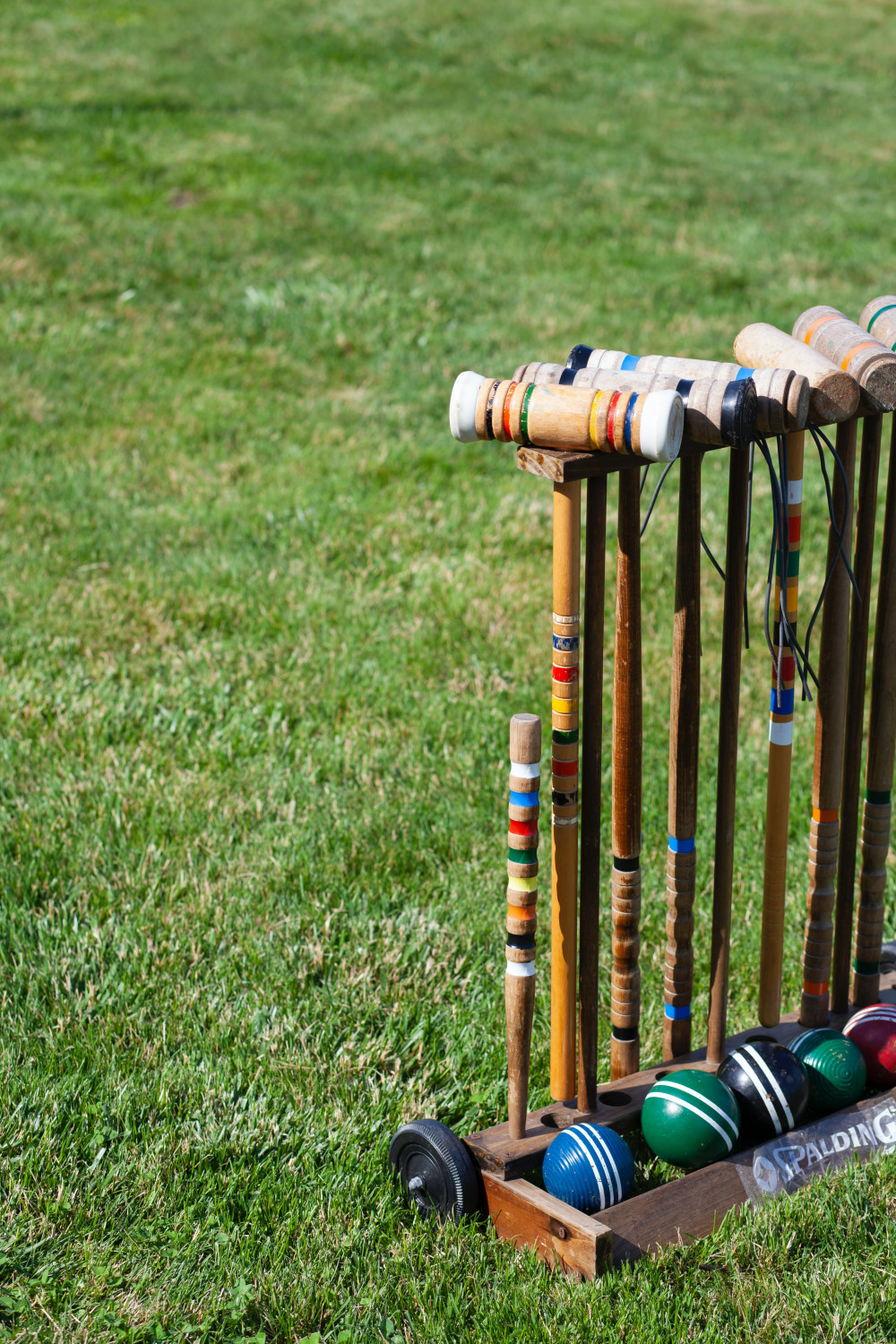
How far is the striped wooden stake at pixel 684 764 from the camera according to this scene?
8.91ft

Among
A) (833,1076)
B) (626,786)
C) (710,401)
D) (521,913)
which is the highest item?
(710,401)

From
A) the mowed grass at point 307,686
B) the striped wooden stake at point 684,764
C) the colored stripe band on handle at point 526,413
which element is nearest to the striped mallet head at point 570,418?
the colored stripe band on handle at point 526,413

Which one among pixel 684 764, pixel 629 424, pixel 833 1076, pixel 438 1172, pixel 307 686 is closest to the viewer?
pixel 629 424

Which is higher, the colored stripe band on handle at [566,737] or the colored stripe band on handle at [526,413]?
the colored stripe band on handle at [526,413]

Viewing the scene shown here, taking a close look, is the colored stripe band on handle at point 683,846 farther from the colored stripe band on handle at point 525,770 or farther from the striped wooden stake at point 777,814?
the colored stripe band on handle at point 525,770

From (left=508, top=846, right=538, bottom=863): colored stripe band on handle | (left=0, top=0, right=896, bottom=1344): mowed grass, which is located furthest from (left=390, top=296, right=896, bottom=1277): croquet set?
(left=0, top=0, right=896, bottom=1344): mowed grass

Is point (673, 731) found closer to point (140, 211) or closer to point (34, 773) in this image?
point (34, 773)

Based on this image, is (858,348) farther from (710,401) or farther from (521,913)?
(521,913)

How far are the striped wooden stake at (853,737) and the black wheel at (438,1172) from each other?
112cm

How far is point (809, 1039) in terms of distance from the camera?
10.3ft

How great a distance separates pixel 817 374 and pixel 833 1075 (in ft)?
5.23

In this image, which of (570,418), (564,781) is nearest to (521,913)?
(564,781)

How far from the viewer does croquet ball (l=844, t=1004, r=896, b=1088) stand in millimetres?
3143

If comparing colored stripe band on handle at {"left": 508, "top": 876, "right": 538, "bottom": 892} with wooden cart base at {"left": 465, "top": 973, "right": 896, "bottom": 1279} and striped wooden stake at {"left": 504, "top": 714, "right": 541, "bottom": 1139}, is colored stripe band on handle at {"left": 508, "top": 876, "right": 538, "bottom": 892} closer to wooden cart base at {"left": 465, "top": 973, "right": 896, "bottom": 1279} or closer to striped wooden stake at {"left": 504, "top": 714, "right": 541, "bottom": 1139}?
striped wooden stake at {"left": 504, "top": 714, "right": 541, "bottom": 1139}
